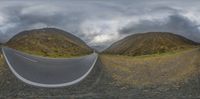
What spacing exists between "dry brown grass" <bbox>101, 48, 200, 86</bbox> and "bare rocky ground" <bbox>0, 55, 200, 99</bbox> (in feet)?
6.17

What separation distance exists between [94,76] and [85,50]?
25.0 metres

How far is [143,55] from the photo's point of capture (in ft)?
210

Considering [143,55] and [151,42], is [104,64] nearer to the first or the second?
[143,55]

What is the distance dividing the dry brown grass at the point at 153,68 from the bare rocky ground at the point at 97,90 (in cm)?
188

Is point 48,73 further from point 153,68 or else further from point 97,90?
point 153,68

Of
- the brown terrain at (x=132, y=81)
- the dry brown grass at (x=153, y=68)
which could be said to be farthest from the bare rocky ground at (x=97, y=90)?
the dry brown grass at (x=153, y=68)

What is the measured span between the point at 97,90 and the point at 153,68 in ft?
44.0

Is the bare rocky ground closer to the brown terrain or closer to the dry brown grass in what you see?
the brown terrain

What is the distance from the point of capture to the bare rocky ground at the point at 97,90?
128 ft

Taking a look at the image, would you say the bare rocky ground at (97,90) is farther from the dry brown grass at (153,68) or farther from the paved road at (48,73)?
the dry brown grass at (153,68)

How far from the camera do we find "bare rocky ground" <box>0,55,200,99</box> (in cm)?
3912

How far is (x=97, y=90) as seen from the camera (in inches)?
1647

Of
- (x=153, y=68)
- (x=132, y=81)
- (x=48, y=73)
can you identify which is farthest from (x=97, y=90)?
(x=153, y=68)

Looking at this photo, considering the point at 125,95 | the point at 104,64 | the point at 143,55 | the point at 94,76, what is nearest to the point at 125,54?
the point at 143,55
